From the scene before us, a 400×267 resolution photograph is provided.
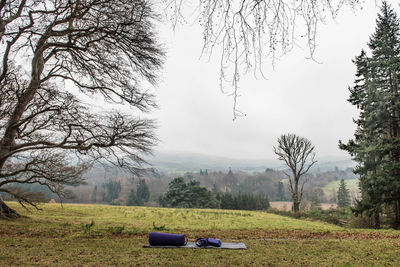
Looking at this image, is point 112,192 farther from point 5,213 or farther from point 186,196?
point 5,213

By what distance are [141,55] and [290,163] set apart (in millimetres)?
22205

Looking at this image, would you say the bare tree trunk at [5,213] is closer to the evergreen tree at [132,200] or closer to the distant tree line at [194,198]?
the distant tree line at [194,198]

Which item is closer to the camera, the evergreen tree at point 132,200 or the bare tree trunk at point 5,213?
the bare tree trunk at point 5,213

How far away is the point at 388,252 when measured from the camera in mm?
6039

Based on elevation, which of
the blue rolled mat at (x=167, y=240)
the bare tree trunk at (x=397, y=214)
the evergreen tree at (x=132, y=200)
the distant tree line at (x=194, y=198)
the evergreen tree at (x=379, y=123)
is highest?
the evergreen tree at (x=379, y=123)

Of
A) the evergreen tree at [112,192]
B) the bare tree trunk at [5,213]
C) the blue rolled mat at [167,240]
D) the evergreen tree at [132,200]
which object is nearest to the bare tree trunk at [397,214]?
the blue rolled mat at [167,240]

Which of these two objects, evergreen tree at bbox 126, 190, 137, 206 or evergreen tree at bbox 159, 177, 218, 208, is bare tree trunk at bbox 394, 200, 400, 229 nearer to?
evergreen tree at bbox 159, 177, 218, 208

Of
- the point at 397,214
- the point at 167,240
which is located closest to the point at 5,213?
the point at 167,240

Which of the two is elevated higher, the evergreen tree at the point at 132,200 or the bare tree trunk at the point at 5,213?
the bare tree trunk at the point at 5,213

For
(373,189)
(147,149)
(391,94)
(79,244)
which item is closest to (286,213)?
(373,189)

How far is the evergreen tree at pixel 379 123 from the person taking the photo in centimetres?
1631

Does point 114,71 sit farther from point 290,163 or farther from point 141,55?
point 290,163

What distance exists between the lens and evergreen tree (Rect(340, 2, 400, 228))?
53.5ft

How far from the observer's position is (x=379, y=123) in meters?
18.7
